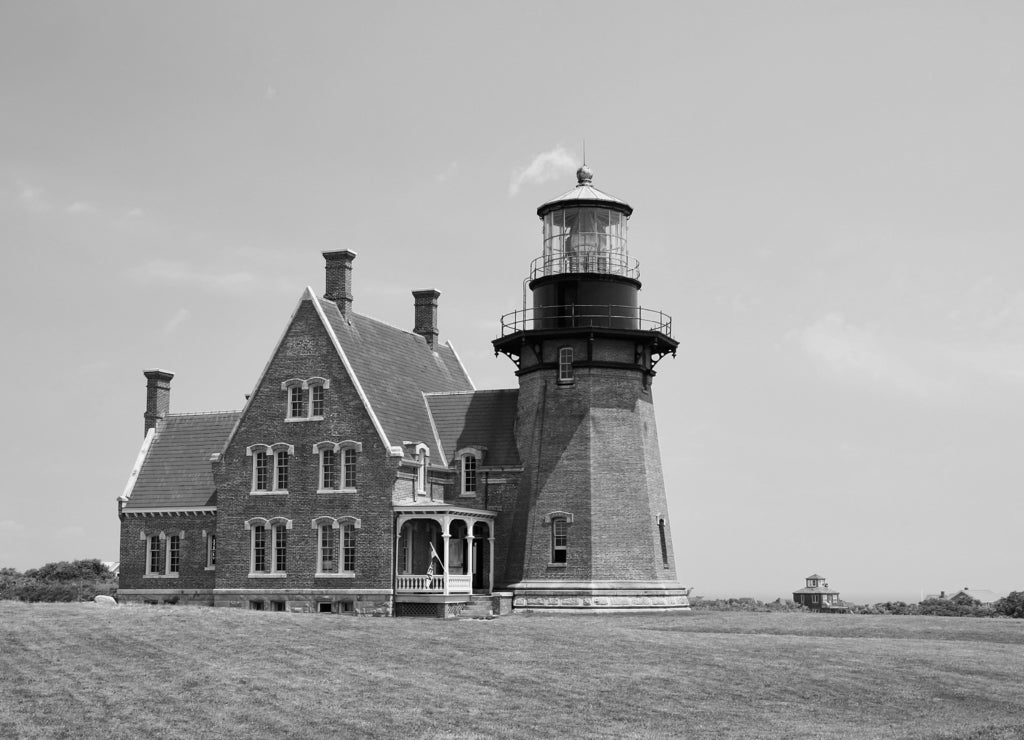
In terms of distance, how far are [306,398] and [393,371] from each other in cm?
432

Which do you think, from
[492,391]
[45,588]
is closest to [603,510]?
[492,391]

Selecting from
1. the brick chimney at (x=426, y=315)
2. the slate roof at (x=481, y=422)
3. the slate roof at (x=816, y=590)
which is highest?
the brick chimney at (x=426, y=315)

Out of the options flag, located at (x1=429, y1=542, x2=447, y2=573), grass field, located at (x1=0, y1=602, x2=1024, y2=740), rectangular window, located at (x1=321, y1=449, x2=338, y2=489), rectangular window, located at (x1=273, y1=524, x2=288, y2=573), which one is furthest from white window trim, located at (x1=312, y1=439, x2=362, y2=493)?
grass field, located at (x1=0, y1=602, x2=1024, y2=740)

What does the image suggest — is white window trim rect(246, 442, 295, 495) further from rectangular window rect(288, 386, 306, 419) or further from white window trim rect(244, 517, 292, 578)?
rectangular window rect(288, 386, 306, 419)

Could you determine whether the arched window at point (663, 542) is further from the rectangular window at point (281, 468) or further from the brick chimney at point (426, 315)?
the brick chimney at point (426, 315)

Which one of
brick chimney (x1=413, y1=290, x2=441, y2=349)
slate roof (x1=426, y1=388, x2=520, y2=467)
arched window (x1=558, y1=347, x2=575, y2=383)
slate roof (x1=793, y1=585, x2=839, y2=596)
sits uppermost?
brick chimney (x1=413, y1=290, x2=441, y2=349)

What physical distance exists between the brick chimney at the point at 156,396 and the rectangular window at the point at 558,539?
723 inches

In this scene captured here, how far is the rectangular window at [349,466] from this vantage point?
42562 millimetres

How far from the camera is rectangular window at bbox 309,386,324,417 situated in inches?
1710

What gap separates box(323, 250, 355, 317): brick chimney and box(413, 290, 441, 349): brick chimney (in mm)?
7041

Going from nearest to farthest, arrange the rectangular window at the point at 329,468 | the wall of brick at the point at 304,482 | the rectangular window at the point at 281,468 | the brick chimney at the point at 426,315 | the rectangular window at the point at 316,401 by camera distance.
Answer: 1. the wall of brick at the point at 304,482
2. the rectangular window at the point at 329,468
3. the rectangular window at the point at 316,401
4. the rectangular window at the point at 281,468
5. the brick chimney at the point at 426,315

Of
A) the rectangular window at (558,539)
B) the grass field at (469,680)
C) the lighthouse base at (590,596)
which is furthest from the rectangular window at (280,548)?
the rectangular window at (558,539)

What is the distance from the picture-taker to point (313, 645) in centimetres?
2870

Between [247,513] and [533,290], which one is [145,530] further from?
[533,290]
